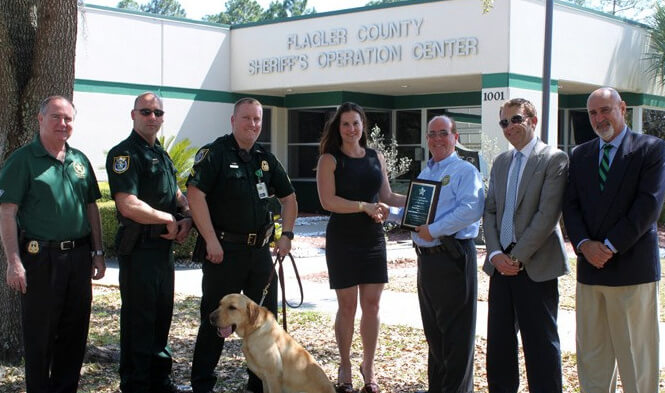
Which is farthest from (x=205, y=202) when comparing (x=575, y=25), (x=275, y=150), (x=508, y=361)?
(x=275, y=150)

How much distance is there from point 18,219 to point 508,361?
3277mm

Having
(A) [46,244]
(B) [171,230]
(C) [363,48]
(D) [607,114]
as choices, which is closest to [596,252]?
(D) [607,114]

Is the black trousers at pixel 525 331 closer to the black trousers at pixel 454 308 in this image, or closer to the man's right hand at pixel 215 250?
the black trousers at pixel 454 308

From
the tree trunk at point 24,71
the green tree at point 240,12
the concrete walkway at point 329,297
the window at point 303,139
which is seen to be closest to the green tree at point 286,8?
the green tree at point 240,12

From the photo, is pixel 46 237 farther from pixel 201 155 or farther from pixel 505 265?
pixel 505 265

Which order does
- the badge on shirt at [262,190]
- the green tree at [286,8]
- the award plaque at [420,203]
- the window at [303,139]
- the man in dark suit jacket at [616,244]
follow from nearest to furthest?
the man in dark suit jacket at [616,244]
the award plaque at [420,203]
the badge on shirt at [262,190]
the window at [303,139]
the green tree at [286,8]

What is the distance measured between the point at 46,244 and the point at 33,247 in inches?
3.1

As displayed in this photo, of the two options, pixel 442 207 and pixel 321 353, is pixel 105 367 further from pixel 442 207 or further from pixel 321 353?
pixel 442 207

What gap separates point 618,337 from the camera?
181 inches

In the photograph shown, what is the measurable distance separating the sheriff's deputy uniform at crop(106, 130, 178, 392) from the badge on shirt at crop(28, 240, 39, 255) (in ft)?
1.89

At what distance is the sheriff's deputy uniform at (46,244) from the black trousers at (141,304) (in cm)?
33

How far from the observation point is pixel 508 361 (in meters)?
4.86

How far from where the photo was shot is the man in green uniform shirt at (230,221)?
201 inches

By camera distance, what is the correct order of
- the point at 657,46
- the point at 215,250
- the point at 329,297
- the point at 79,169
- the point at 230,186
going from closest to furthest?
the point at 79,169
the point at 215,250
the point at 230,186
the point at 329,297
the point at 657,46
